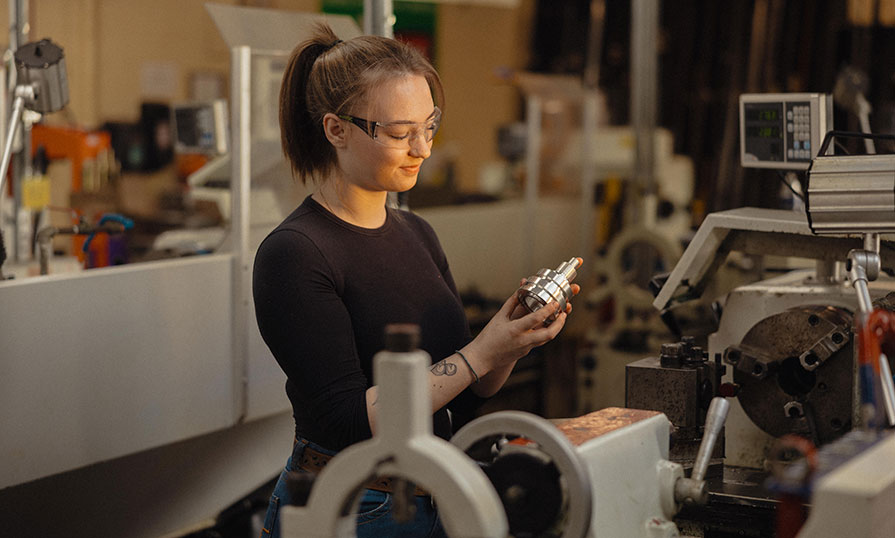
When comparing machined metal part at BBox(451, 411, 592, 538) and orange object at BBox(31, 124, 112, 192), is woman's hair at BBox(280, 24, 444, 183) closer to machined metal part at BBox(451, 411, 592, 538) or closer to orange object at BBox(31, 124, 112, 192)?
machined metal part at BBox(451, 411, 592, 538)

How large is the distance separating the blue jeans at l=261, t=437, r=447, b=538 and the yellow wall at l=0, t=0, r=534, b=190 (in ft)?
12.0

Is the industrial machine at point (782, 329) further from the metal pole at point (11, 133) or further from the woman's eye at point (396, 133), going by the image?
the metal pole at point (11, 133)

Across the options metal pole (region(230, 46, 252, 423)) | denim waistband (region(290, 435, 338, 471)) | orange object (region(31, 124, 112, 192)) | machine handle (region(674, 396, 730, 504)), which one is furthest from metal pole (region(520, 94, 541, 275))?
machine handle (region(674, 396, 730, 504))

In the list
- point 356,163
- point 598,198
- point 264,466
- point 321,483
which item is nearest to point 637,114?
point 598,198

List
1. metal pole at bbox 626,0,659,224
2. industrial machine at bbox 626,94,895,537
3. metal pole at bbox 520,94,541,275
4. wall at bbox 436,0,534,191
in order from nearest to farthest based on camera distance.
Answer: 1. industrial machine at bbox 626,94,895,537
2. metal pole at bbox 626,0,659,224
3. metal pole at bbox 520,94,541,275
4. wall at bbox 436,0,534,191

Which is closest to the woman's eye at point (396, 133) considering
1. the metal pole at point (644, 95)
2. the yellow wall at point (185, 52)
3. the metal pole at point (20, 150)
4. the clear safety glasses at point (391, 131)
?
the clear safety glasses at point (391, 131)

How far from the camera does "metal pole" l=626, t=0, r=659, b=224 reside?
422 centimetres

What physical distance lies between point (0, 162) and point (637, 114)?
8.66ft

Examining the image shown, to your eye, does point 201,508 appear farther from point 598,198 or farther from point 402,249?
point 598,198

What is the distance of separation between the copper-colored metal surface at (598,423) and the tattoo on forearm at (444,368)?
173mm

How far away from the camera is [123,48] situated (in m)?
5.42

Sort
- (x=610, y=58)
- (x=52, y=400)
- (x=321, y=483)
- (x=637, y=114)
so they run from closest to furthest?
(x=321, y=483) → (x=52, y=400) → (x=637, y=114) → (x=610, y=58)

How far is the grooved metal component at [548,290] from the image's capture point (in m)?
1.38

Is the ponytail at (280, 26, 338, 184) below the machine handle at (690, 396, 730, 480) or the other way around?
the other way around
